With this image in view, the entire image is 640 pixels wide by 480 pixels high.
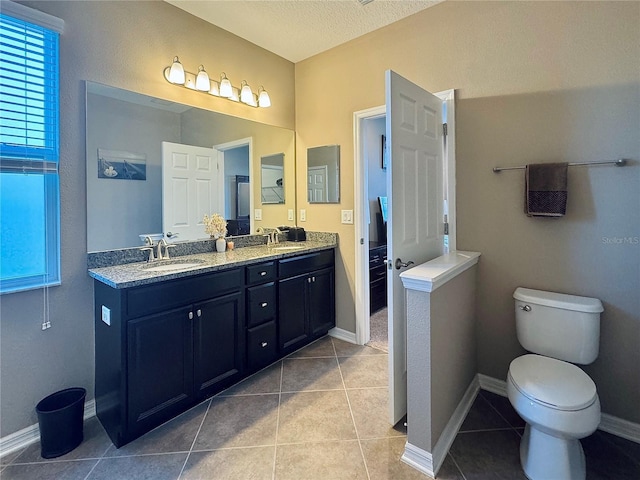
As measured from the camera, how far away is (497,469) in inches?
59.6

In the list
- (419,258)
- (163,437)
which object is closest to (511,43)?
(419,258)

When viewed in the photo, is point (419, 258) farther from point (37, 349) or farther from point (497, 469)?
point (37, 349)

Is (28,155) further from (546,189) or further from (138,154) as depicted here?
(546,189)

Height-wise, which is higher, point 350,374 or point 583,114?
point 583,114

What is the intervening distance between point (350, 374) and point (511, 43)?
256cm

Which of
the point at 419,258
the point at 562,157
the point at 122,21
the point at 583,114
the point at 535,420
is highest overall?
the point at 122,21

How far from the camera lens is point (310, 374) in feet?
7.93

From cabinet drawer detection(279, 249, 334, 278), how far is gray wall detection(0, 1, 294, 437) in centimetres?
132

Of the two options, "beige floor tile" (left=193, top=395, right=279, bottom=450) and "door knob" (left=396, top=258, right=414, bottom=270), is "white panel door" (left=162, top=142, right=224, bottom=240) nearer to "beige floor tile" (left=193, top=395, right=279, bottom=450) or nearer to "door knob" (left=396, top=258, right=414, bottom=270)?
"beige floor tile" (left=193, top=395, right=279, bottom=450)

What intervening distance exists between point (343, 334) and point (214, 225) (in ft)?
5.27

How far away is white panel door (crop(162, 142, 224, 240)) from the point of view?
2324mm

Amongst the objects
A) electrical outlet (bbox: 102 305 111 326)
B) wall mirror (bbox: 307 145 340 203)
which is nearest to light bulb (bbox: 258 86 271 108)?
wall mirror (bbox: 307 145 340 203)

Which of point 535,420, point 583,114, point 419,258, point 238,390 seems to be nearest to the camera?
point 535,420

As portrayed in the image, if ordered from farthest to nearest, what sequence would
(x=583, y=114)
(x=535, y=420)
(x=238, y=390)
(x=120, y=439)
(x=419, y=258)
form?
1. (x=238, y=390)
2. (x=419, y=258)
3. (x=583, y=114)
4. (x=120, y=439)
5. (x=535, y=420)
